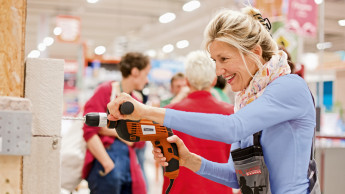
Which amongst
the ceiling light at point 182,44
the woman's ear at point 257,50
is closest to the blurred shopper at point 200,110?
the woman's ear at point 257,50

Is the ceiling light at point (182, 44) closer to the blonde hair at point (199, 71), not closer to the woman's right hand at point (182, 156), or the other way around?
the blonde hair at point (199, 71)

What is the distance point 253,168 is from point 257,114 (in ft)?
1.01

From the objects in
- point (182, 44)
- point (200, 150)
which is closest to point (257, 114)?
point (200, 150)

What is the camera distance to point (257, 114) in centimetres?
140

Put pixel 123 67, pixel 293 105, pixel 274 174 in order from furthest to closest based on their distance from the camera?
pixel 123 67
pixel 274 174
pixel 293 105

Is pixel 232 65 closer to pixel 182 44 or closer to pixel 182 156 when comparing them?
pixel 182 156

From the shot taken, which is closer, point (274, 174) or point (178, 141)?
point (274, 174)

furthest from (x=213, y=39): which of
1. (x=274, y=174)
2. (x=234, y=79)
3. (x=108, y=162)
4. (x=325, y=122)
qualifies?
(x=325, y=122)

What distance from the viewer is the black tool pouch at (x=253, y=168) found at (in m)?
1.59

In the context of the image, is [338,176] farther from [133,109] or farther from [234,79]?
[133,109]

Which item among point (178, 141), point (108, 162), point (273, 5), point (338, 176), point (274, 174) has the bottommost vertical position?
point (338, 176)

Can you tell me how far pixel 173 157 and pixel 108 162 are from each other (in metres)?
1.30

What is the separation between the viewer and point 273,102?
1437 millimetres

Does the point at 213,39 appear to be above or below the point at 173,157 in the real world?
above
